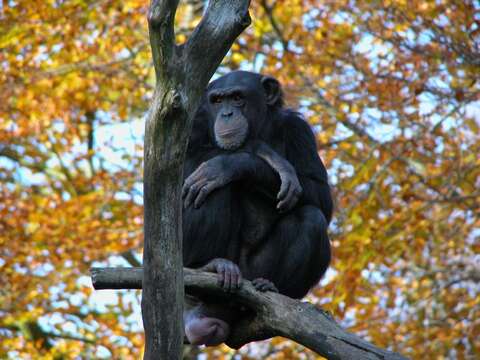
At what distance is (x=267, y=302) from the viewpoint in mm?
5031

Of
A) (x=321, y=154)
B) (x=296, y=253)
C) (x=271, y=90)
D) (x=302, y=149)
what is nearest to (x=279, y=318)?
(x=296, y=253)

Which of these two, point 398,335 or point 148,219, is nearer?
point 148,219

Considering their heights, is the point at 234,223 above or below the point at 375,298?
below

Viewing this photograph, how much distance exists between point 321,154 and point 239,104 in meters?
6.31

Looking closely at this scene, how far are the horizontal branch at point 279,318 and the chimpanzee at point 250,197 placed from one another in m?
0.31

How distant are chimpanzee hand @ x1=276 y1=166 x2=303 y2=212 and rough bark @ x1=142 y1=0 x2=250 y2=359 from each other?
1.68m

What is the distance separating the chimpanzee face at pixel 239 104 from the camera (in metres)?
6.10

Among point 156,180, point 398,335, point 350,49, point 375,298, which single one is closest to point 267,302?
point 156,180

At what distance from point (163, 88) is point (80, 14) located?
417 inches

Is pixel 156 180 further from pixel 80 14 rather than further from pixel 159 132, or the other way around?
pixel 80 14

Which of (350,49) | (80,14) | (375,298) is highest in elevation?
(80,14)

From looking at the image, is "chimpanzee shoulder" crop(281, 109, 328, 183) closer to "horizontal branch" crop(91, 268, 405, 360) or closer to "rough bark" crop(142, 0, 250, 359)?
"horizontal branch" crop(91, 268, 405, 360)

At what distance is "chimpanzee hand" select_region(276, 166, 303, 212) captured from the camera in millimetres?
5707

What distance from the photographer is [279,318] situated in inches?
192
